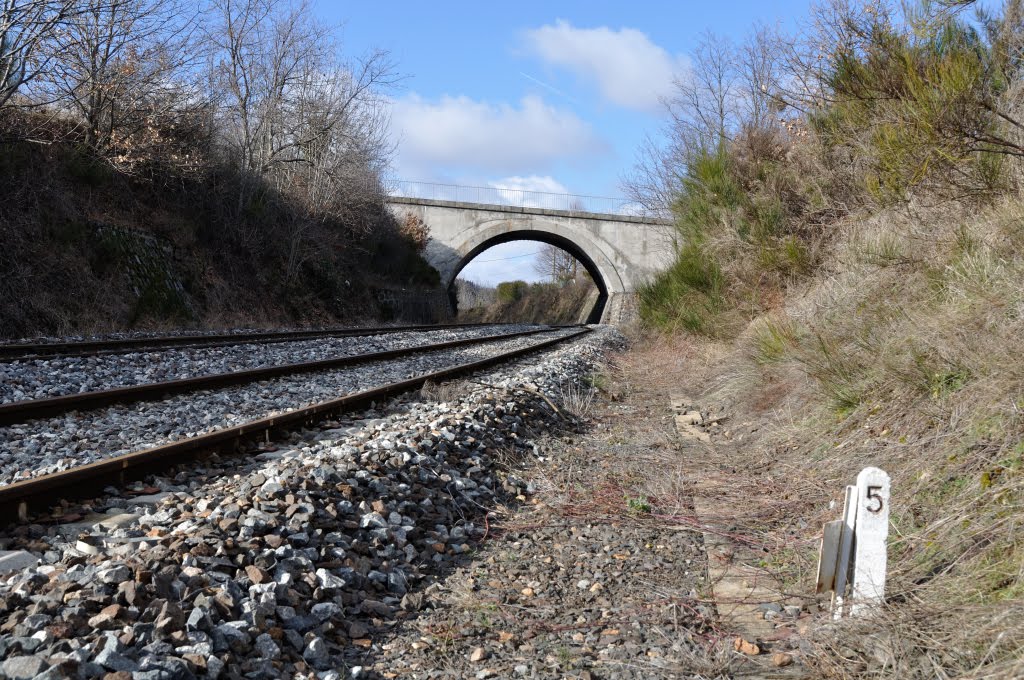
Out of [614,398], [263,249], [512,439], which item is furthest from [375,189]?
[512,439]

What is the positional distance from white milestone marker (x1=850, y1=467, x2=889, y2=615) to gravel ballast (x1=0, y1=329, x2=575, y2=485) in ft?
13.9

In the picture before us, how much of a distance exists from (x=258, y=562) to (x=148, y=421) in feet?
10.9

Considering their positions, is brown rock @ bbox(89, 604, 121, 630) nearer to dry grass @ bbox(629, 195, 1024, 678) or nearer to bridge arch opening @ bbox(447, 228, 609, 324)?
dry grass @ bbox(629, 195, 1024, 678)

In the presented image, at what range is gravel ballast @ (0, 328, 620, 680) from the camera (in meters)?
2.37

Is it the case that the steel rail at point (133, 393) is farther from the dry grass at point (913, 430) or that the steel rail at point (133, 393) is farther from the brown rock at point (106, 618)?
the dry grass at point (913, 430)

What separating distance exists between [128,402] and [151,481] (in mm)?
2641

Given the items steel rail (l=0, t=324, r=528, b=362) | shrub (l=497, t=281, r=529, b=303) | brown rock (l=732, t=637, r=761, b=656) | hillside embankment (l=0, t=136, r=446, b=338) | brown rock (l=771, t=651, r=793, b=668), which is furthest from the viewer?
shrub (l=497, t=281, r=529, b=303)

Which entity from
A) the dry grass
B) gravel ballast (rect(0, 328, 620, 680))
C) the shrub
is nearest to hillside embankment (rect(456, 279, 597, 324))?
the shrub

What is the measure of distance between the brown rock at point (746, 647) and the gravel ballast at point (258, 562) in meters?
1.26

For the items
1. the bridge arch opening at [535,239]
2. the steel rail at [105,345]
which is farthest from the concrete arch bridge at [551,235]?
the steel rail at [105,345]

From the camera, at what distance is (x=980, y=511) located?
2.89 metres

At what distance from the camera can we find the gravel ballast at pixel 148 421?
15.4 ft

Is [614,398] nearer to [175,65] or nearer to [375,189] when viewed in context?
[175,65]

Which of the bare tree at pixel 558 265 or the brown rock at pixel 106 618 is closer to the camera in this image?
the brown rock at pixel 106 618
